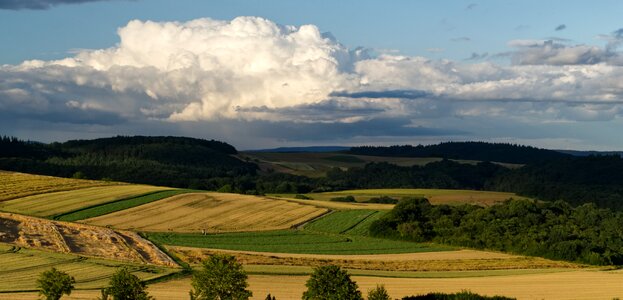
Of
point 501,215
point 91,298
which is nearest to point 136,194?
point 501,215

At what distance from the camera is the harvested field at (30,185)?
110 m

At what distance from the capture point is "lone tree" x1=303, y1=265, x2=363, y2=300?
153ft

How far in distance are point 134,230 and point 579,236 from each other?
49417mm

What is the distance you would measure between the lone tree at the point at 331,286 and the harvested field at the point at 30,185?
68760mm

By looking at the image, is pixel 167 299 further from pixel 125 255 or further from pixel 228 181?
pixel 228 181

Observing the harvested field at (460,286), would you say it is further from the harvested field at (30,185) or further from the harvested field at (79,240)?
the harvested field at (30,185)

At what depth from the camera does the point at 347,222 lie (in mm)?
105000

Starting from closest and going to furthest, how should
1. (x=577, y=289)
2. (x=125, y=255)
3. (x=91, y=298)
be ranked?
(x=91, y=298) < (x=577, y=289) < (x=125, y=255)

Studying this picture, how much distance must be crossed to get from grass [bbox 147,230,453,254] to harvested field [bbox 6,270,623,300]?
19579mm

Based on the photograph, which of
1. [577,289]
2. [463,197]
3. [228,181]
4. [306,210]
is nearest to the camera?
[577,289]

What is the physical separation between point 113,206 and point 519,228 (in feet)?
166

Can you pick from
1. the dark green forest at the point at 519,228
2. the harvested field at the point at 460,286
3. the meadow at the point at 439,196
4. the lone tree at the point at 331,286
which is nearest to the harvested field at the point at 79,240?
the harvested field at the point at 460,286

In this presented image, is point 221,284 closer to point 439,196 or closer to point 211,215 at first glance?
point 211,215

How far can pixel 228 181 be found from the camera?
170 m
